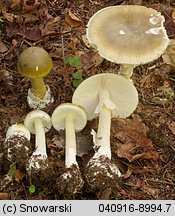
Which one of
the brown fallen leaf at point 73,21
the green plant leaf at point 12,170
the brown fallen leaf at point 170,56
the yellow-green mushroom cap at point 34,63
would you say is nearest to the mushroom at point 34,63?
the yellow-green mushroom cap at point 34,63

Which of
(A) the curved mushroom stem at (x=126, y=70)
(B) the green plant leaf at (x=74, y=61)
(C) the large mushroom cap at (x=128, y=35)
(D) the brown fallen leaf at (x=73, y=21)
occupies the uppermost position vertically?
(D) the brown fallen leaf at (x=73, y=21)

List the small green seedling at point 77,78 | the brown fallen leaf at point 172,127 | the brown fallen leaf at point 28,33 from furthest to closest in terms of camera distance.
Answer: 1. the brown fallen leaf at point 28,33
2. the small green seedling at point 77,78
3. the brown fallen leaf at point 172,127

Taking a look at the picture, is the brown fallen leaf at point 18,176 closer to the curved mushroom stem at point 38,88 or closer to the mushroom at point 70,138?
the mushroom at point 70,138

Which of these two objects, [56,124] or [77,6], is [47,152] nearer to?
[56,124]

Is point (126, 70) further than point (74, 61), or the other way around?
point (74, 61)

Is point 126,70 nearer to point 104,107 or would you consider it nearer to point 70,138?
point 104,107

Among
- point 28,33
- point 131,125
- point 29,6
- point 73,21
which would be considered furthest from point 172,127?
point 29,6

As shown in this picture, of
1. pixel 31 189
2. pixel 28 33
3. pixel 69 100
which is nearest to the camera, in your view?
pixel 31 189

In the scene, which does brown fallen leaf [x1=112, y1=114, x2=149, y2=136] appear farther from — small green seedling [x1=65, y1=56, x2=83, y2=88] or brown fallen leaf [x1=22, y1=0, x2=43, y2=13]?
brown fallen leaf [x1=22, y1=0, x2=43, y2=13]
